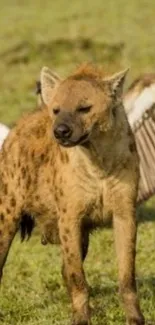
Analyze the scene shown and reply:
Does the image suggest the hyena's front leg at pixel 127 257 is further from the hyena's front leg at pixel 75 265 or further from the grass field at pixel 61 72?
the grass field at pixel 61 72

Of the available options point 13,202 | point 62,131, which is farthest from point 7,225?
point 62,131

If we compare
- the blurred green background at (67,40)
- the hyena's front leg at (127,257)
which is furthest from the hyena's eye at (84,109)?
the blurred green background at (67,40)

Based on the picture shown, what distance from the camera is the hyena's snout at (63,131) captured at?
4.97 meters

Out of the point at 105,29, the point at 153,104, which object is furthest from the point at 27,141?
the point at 105,29

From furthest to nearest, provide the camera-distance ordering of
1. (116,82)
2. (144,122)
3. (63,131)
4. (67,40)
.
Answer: (67,40)
(144,122)
(116,82)
(63,131)

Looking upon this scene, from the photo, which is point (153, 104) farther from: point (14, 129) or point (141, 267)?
point (14, 129)

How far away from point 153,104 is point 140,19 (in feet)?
25.0

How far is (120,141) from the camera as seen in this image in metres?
5.38

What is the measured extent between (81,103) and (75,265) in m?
0.78

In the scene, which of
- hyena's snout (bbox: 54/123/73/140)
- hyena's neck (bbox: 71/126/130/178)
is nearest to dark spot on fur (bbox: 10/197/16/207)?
hyena's neck (bbox: 71/126/130/178)

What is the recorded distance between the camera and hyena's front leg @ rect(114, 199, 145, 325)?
17.7ft

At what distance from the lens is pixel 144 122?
8984mm

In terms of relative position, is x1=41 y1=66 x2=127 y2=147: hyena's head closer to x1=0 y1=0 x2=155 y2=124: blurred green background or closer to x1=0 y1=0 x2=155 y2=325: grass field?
x1=0 y1=0 x2=155 y2=325: grass field

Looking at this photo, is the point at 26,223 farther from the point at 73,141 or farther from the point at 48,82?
the point at 73,141
